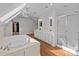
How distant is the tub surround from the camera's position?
1952 mm

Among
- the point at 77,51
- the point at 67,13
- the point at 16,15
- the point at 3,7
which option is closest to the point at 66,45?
the point at 77,51

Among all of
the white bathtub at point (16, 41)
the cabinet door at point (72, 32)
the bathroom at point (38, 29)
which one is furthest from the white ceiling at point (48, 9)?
the white bathtub at point (16, 41)

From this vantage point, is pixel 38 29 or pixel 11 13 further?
pixel 38 29

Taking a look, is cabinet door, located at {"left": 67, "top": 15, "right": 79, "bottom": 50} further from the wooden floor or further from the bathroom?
the wooden floor

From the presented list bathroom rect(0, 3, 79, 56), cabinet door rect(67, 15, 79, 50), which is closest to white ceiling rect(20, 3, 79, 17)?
bathroom rect(0, 3, 79, 56)

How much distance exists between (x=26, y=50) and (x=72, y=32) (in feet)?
2.63

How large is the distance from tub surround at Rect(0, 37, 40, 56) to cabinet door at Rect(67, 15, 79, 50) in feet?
1.72

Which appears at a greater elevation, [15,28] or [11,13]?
[11,13]

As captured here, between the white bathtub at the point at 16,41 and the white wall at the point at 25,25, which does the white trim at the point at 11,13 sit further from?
the white bathtub at the point at 16,41

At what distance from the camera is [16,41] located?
2.04 meters

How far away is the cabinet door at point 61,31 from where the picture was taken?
2105mm

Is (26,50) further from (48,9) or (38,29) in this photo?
(48,9)

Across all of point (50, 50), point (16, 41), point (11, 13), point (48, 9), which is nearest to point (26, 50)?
point (16, 41)

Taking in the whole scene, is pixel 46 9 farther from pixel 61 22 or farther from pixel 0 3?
pixel 0 3
